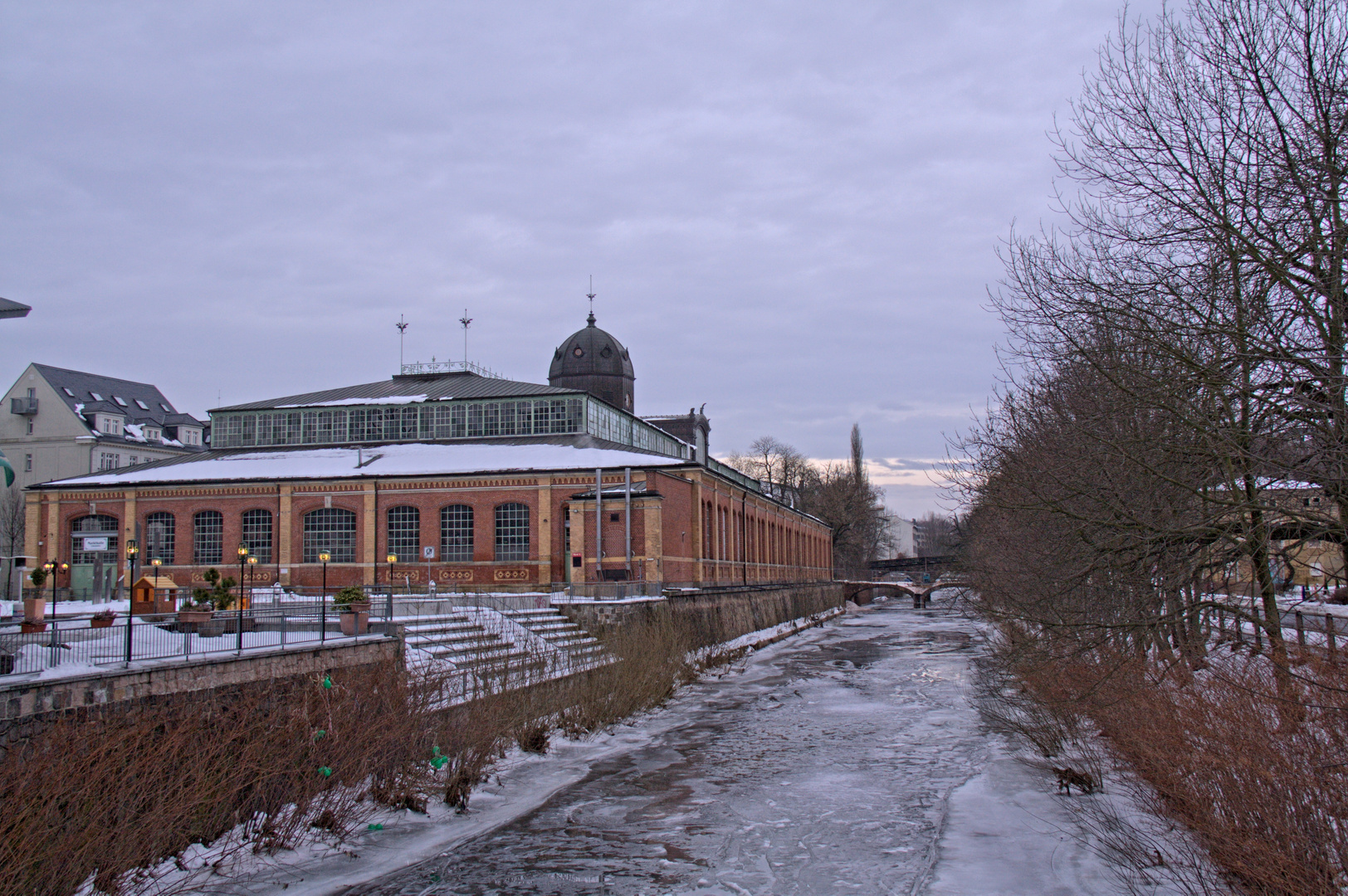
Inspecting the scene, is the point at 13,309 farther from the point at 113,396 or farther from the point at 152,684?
the point at 113,396

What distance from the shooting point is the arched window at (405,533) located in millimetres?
43188

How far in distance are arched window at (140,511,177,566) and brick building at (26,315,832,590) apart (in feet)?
0.24

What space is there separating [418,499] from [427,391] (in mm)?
10194

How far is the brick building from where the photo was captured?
135ft

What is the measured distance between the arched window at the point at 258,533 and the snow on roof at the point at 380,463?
1.74m

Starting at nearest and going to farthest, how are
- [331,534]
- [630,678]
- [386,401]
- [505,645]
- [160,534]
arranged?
[505,645]
[630,678]
[331,534]
[160,534]
[386,401]

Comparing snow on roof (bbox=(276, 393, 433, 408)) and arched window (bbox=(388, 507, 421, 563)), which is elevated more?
snow on roof (bbox=(276, 393, 433, 408))

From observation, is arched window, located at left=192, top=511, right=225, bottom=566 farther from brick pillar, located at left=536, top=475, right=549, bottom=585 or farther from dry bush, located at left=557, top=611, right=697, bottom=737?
dry bush, located at left=557, top=611, right=697, bottom=737

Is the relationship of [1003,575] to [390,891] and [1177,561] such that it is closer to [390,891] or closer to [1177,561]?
[1177,561]

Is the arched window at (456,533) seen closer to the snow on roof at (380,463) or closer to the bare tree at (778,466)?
the snow on roof at (380,463)

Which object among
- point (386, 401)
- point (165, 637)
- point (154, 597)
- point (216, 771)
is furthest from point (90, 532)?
point (216, 771)

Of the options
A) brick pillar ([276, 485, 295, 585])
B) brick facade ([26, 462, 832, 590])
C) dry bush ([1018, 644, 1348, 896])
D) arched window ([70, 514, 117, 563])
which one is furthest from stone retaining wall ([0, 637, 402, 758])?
arched window ([70, 514, 117, 563])

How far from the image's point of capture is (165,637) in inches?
600

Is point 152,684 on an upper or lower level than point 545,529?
lower
